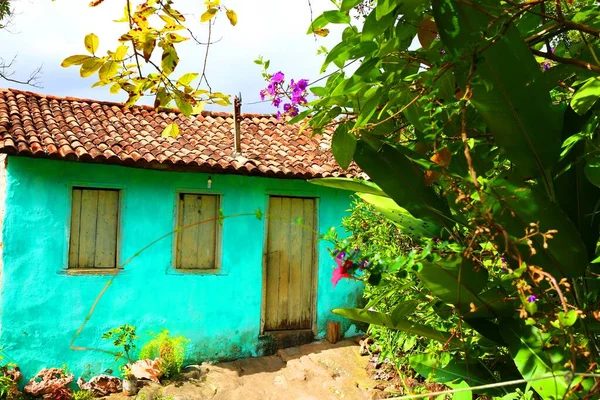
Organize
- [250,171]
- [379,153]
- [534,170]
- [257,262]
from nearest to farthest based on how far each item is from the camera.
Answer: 1. [534,170]
2. [379,153]
3. [250,171]
4. [257,262]

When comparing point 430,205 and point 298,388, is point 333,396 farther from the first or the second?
point 430,205

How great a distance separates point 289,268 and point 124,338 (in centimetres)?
280

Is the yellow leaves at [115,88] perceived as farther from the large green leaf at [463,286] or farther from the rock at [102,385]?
the rock at [102,385]

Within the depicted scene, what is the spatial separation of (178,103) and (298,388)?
640cm

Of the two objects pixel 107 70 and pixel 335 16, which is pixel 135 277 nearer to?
pixel 107 70

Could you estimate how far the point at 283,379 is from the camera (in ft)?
27.1

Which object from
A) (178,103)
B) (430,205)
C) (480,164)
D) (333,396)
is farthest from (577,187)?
(333,396)

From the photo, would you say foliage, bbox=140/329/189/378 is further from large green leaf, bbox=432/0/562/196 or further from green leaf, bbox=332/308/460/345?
large green leaf, bbox=432/0/562/196

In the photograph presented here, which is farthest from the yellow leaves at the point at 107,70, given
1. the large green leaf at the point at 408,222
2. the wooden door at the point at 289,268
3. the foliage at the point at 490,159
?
the wooden door at the point at 289,268

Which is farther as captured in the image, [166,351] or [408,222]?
[166,351]

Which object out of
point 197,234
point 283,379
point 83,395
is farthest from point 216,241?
point 83,395

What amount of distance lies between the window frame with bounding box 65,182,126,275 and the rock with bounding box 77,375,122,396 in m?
1.42

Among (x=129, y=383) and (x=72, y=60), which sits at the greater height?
(x=72, y=60)

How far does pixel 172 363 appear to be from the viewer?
8.21m
